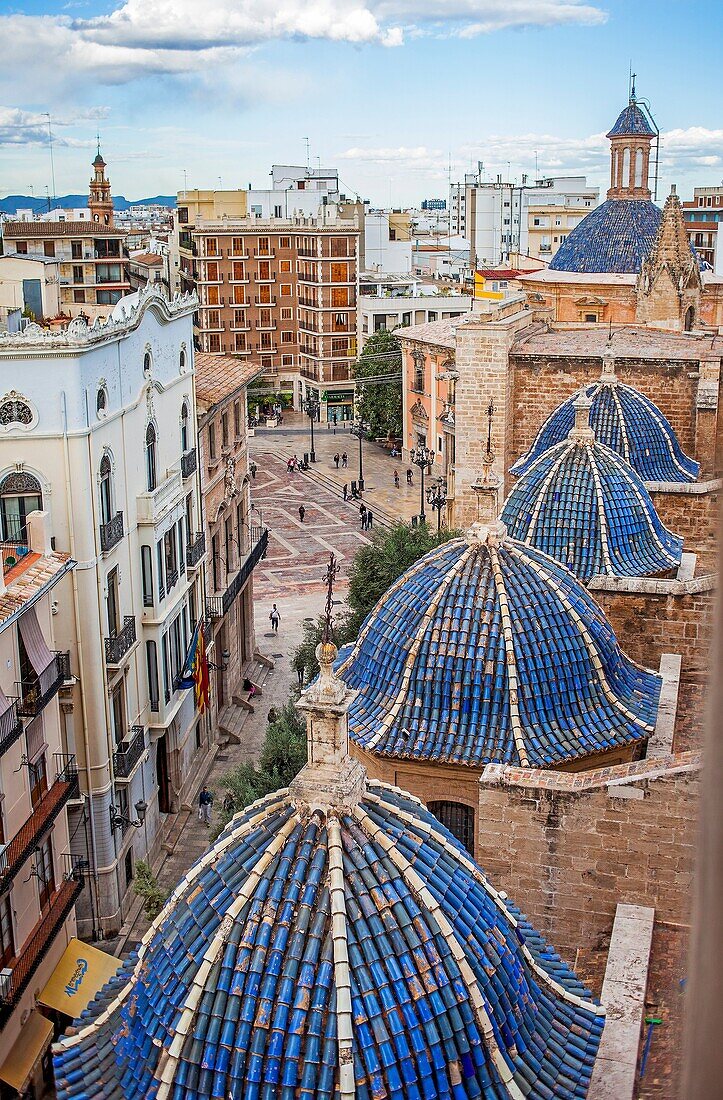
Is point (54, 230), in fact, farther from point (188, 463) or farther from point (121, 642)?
point (121, 642)

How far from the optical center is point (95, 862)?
875 inches

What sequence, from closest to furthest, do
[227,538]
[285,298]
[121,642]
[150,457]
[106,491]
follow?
1. [106,491]
2. [121,642]
3. [150,457]
4. [227,538]
5. [285,298]

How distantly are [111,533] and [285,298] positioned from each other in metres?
56.4

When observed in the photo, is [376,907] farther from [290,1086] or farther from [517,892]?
[517,892]

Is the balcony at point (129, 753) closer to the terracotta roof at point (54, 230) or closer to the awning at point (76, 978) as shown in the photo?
the awning at point (76, 978)

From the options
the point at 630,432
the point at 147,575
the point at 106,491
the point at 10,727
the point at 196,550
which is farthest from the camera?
the point at 196,550

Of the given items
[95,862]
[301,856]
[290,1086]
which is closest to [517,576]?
[301,856]

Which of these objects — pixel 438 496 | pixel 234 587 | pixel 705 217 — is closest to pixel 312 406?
pixel 438 496

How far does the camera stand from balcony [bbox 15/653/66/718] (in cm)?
1838

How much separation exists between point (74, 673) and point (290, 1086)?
554 inches

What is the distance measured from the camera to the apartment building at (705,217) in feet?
338

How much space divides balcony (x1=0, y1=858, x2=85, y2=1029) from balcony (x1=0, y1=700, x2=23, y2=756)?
118 inches

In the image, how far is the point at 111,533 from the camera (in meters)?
22.5

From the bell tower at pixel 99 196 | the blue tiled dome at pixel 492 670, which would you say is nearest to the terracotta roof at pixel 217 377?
the blue tiled dome at pixel 492 670
